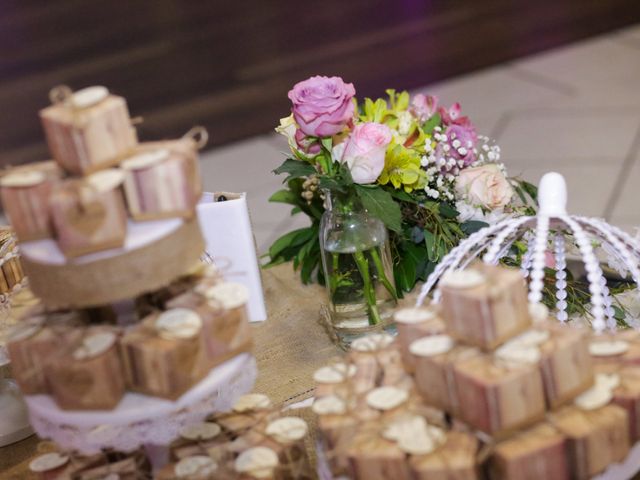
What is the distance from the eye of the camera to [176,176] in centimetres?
102

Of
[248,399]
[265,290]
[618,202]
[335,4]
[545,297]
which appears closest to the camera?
[248,399]

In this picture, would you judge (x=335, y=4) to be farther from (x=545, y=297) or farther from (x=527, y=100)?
(x=545, y=297)

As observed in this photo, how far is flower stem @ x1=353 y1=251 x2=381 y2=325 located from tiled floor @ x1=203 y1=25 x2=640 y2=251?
149 centimetres

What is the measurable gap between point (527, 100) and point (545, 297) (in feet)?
8.14

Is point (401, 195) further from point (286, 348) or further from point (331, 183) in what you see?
point (286, 348)

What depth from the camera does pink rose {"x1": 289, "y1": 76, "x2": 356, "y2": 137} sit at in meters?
1.42

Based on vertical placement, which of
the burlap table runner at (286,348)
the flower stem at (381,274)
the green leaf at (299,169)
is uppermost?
the green leaf at (299,169)

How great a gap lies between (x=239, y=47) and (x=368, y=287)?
346cm

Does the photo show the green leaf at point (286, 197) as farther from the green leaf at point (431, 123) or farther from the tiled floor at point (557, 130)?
the tiled floor at point (557, 130)

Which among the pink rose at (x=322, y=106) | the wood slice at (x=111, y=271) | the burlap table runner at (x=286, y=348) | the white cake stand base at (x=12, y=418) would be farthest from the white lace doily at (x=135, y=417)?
the pink rose at (x=322, y=106)

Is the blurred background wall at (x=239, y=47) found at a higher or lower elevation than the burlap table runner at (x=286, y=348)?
higher

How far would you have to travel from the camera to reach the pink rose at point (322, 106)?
1.42m

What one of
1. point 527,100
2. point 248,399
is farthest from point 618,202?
point 248,399

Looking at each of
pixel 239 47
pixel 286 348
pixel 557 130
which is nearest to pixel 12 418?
pixel 286 348
